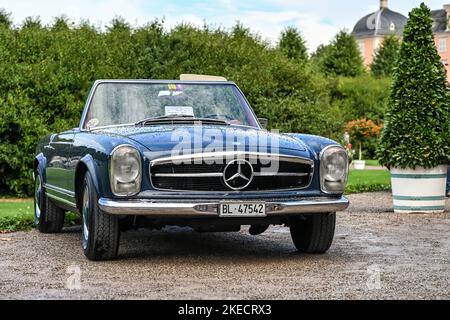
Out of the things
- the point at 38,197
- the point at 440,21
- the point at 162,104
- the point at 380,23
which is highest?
the point at 380,23

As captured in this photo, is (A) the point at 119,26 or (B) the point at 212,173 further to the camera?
(A) the point at 119,26

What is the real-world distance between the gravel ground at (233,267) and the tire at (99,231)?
109 mm

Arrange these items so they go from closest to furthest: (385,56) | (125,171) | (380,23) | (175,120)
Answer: (125,171) → (175,120) → (385,56) → (380,23)

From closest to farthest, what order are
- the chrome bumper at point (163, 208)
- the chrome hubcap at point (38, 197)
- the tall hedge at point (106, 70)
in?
the chrome bumper at point (163, 208) → the chrome hubcap at point (38, 197) → the tall hedge at point (106, 70)

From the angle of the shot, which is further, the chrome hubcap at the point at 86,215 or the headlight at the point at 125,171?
the chrome hubcap at the point at 86,215

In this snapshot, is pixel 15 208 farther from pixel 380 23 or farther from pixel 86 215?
pixel 380 23

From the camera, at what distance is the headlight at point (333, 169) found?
778 centimetres

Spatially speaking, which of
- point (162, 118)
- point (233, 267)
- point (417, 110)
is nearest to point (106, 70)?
point (417, 110)

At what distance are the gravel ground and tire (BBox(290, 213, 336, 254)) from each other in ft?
0.35

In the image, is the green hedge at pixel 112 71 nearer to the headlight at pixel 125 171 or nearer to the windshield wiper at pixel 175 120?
the windshield wiper at pixel 175 120

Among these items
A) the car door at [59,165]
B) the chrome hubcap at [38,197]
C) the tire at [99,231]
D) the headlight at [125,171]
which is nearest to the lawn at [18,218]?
the chrome hubcap at [38,197]

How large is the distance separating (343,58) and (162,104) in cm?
4756

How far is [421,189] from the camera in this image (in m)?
12.7

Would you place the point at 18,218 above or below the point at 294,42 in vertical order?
below
